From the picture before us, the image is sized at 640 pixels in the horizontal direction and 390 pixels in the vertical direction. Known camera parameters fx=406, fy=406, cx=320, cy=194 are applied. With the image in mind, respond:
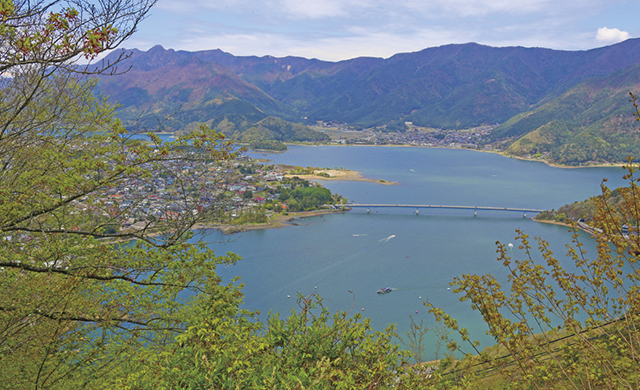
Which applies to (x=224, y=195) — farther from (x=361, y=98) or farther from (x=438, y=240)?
(x=361, y=98)

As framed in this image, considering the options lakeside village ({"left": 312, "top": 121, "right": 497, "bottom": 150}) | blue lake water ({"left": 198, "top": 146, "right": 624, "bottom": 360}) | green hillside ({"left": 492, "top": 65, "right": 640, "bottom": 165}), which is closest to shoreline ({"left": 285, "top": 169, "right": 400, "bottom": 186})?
blue lake water ({"left": 198, "top": 146, "right": 624, "bottom": 360})

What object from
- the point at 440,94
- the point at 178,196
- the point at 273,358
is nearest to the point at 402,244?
the point at 178,196

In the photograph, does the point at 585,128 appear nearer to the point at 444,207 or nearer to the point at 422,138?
the point at 422,138

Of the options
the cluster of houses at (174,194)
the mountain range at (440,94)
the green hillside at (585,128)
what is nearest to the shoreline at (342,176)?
the mountain range at (440,94)

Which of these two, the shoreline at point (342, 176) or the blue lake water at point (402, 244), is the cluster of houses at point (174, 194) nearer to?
the blue lake water at point (402, 244)

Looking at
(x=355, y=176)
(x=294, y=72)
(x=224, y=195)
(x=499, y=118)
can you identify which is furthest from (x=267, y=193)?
(x=294, y=72)

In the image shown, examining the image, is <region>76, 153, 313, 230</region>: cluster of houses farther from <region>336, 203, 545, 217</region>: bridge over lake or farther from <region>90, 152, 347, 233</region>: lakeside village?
<region>336, 203, 545, 217</region>: bridge over lake
